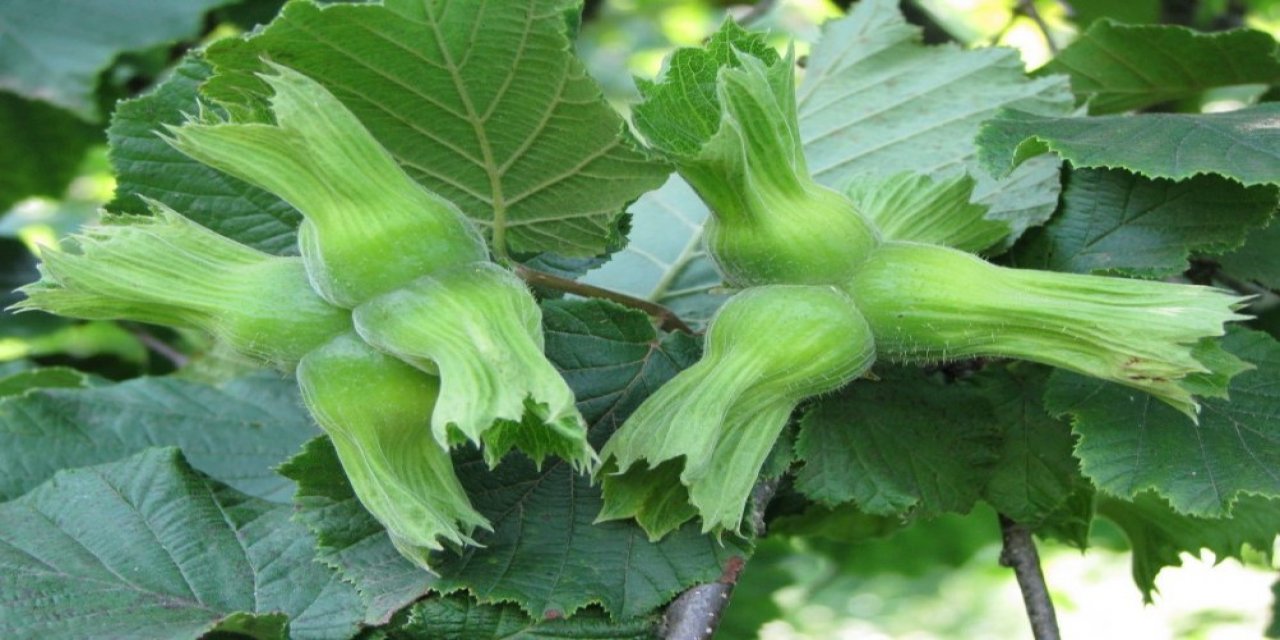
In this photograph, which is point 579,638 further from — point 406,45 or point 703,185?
point 406,45

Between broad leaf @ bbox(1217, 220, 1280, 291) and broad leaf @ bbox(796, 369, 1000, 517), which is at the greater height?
broad leaf @ bbox(1217, 220, 1280, 291)

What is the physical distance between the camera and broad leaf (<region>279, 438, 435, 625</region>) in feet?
4.46

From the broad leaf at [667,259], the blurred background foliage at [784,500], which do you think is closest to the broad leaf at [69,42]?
the blurred background foliage at [784,500]

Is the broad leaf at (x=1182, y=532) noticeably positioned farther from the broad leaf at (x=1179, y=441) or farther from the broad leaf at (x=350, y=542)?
the broad leaf at (x=350, y=542)

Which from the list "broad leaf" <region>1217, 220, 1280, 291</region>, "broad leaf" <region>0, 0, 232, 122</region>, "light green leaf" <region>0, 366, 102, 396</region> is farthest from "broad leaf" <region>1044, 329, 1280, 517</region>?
"broad leaf" <region>0, 0, 232, 122</region>

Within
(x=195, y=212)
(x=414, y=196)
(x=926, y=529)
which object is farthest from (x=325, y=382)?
(x=926, y=529)

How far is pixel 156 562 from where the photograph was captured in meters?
1.54

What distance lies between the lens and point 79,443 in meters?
1.86

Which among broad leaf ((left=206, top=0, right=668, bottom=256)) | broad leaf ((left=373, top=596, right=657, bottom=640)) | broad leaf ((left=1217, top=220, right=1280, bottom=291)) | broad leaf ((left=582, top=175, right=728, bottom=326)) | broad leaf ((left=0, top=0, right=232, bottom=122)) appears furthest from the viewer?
broad leaf ((left=0, top=0, right=232, bottom=122))

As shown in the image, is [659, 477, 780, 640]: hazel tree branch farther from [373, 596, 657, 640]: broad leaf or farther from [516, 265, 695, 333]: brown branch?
[516, 265, 695, 333]: brown branch

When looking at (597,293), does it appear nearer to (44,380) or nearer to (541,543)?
(541,543)

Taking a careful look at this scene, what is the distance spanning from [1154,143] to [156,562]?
1.24m

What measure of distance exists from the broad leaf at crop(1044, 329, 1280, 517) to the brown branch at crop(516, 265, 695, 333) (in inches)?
18.3

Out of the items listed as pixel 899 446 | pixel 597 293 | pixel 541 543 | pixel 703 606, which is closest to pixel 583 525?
pixel 541 543
